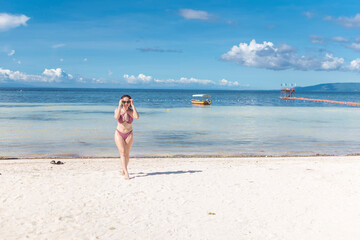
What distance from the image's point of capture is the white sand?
727cm

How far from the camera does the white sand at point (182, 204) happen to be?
7.27 meters

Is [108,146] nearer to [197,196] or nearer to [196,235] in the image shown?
[197,196]

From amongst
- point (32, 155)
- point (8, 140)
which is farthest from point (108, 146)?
point (8, 140)

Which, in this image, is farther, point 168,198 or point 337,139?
point 337,139

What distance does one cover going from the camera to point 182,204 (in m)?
8.78

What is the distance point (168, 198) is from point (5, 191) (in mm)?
4338

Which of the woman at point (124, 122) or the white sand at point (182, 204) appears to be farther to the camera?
the woman at point (124, 122)

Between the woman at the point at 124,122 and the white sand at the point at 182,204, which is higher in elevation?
the woman at the point at 124,122

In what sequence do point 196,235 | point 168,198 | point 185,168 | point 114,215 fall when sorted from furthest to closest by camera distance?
point 185,168 < point 168,198 < point 114,215 < point 196,235

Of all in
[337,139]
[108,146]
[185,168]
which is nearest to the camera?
[185,168]

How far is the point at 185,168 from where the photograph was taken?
43.2ft

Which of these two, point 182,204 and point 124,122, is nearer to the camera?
point 182,204

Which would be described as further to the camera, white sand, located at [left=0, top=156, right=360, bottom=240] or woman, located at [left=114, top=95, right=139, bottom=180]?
woman, located at [left=114, top=95, right=139, bottom=180]

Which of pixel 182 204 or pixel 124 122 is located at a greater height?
pixel 124 122
